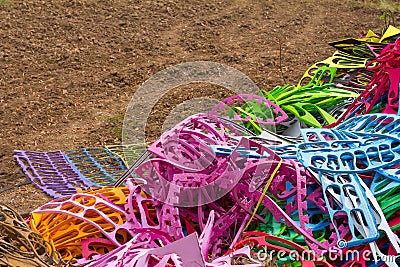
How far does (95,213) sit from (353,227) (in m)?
1.09

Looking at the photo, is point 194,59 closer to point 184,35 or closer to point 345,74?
point 184,35

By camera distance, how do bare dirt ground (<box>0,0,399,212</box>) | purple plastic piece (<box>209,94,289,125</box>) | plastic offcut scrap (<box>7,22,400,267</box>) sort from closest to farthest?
plastic offcut scrap (<box>7,22,400,267</box>) → purple plastic piece (<box>209,94,289,125</box>) → bare dirt ground (<box>0,0,399,212</box>)

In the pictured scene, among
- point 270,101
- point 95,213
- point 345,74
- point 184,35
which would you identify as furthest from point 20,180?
point 184,35

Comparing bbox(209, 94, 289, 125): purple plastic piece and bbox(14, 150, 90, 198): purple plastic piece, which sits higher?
bbox(209, 94, 289, 125): purple plastic piece

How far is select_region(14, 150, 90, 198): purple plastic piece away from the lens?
3785mm

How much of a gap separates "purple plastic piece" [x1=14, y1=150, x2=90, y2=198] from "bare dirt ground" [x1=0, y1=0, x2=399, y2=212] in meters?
0.06

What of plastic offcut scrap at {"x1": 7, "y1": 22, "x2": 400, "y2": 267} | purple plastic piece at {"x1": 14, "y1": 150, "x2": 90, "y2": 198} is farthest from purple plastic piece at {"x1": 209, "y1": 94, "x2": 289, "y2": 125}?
purple plastic piece at {"x1": 14, "y1": 150, "x2": 90, "y2": 198}

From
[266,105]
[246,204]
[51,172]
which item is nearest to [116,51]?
[51,172]

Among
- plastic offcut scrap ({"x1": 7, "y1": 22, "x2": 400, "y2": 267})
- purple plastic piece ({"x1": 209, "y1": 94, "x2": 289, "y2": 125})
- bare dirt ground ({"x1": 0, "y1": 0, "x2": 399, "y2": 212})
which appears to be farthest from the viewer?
bare dirt ground ({"x1": 0, "y1": 0, "x2": 399, "y2": 212})

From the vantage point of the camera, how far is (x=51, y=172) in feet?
13.1

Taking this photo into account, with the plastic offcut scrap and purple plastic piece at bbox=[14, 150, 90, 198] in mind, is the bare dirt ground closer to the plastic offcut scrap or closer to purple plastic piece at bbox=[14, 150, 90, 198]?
purple plastic piece at bbox=[14, 150, 90, 198]

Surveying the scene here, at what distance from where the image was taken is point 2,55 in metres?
5.85

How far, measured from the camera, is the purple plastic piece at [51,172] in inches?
149

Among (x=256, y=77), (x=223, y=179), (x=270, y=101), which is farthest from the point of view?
(x=256, y=77)
